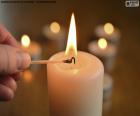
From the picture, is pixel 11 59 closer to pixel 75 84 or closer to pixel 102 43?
pixel 75 84

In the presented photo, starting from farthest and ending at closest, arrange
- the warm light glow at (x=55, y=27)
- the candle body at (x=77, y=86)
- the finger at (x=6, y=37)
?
the warm light glow at (x=55, y=27) → the finger at (x=6, y=37) → the candle body at (x=77, y=86)

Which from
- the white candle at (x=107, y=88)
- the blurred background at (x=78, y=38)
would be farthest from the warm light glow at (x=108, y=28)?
the white candle at (x=107, y=88)

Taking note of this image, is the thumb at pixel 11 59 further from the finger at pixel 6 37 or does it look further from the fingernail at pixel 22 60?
the finger at pixel 6 37

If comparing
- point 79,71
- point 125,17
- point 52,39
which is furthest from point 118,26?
point 79,71

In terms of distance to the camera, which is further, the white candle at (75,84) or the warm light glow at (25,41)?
the warm light glow at (25,41)

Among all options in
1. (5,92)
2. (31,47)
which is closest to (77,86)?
(5,92)
